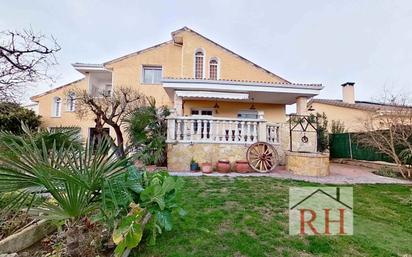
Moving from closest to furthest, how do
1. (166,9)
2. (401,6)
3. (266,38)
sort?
(401,6) < (166,9) < (266,38)

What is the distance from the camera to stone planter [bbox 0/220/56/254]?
14.6ft

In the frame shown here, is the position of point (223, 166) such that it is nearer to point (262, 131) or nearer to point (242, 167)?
point (242, 167)

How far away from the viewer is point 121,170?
393 centimetres

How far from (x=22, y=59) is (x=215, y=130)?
10400mm

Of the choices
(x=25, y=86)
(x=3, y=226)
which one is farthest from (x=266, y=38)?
(x=3, y=226)

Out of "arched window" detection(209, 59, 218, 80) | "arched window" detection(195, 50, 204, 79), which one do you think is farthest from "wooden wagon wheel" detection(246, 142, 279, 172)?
"arched window" detection(195, 50, 204, 79)

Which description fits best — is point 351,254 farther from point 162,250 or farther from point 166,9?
point 166,9

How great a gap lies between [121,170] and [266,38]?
951 inches

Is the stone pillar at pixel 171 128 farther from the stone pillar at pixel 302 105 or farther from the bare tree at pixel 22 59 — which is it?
the stone pillar at pixel 302 105

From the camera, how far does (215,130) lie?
14133 mm

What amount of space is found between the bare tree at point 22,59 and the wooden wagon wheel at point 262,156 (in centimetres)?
1194

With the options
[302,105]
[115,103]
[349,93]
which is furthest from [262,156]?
[349,93]

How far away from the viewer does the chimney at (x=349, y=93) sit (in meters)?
33.6

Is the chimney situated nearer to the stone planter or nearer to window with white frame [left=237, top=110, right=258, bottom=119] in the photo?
window with white frame [left=237, top=110, right=258, bottom=119]
